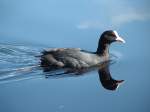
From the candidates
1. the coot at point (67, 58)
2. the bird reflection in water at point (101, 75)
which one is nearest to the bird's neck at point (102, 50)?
the coot at point (67, 58)

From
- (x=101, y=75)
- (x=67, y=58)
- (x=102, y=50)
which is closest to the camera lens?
(x=101, y=75)

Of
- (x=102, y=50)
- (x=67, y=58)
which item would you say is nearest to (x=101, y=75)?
(x=67, y=58)

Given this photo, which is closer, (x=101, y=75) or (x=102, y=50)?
(x=101, y=75)

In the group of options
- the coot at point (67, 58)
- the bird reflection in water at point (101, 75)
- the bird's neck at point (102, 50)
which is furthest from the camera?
the bird's neck at point (102, 50)

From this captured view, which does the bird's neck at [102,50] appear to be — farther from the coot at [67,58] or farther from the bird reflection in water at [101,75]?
the bird reflection in water at [101,75]

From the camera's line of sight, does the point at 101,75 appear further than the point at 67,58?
No

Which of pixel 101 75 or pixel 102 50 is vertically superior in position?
pixel 102 50

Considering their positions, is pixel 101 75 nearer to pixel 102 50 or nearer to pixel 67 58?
pixel 67 58

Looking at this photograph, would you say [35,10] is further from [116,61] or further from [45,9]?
[116,61]

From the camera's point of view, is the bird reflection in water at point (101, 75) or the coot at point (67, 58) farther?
the coot at point (67, 58)

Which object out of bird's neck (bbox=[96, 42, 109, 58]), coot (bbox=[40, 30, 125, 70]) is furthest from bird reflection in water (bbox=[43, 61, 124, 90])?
bird's neck (bbox=[96, 42, 109, 58])

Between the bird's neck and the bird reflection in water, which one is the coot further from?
the bird's neck

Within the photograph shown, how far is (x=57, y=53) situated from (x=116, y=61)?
1.54 meters

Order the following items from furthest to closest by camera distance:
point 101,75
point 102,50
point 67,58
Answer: point 102,50, point 67,58, point 101,75
